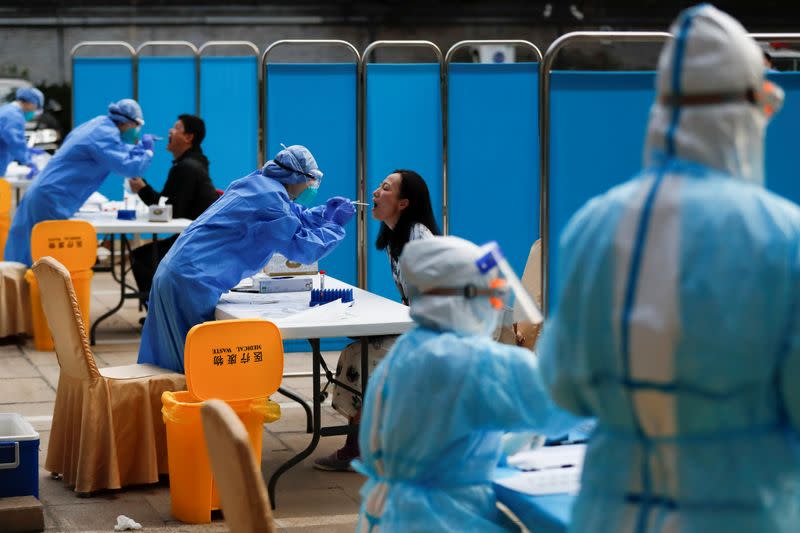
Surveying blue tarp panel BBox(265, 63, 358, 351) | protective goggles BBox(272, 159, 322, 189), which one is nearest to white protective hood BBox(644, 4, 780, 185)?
protective goggles BBox(272, 159, 322, 189)

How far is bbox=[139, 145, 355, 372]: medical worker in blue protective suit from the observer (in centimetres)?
510

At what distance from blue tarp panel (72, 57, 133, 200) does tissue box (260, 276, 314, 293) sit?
16.4ft

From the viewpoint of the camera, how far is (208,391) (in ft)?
14.4

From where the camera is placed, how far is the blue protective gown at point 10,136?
36.0 ft

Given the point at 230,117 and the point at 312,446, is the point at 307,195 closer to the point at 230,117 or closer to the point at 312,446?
the point at 312,446

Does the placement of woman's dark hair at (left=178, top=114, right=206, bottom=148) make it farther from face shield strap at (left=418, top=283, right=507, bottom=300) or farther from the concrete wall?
the concrete wall

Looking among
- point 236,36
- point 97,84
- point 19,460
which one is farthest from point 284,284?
point 236,36

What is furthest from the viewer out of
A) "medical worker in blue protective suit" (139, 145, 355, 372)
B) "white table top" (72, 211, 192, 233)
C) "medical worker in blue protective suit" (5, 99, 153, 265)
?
"medical worker in blue protective suit" (5, 99, 153, 265)

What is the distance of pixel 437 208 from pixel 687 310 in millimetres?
4594

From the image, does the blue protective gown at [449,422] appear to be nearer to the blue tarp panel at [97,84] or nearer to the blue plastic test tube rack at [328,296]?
the blue plastic test tube rack at [328,296]

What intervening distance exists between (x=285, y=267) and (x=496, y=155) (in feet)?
3.80

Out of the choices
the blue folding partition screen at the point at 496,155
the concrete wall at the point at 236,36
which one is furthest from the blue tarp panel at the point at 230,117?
the concrete wall at the point at 236,36

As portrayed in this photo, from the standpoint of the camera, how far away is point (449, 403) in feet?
8.75

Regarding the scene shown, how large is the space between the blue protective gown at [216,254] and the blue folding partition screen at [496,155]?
1.05m
